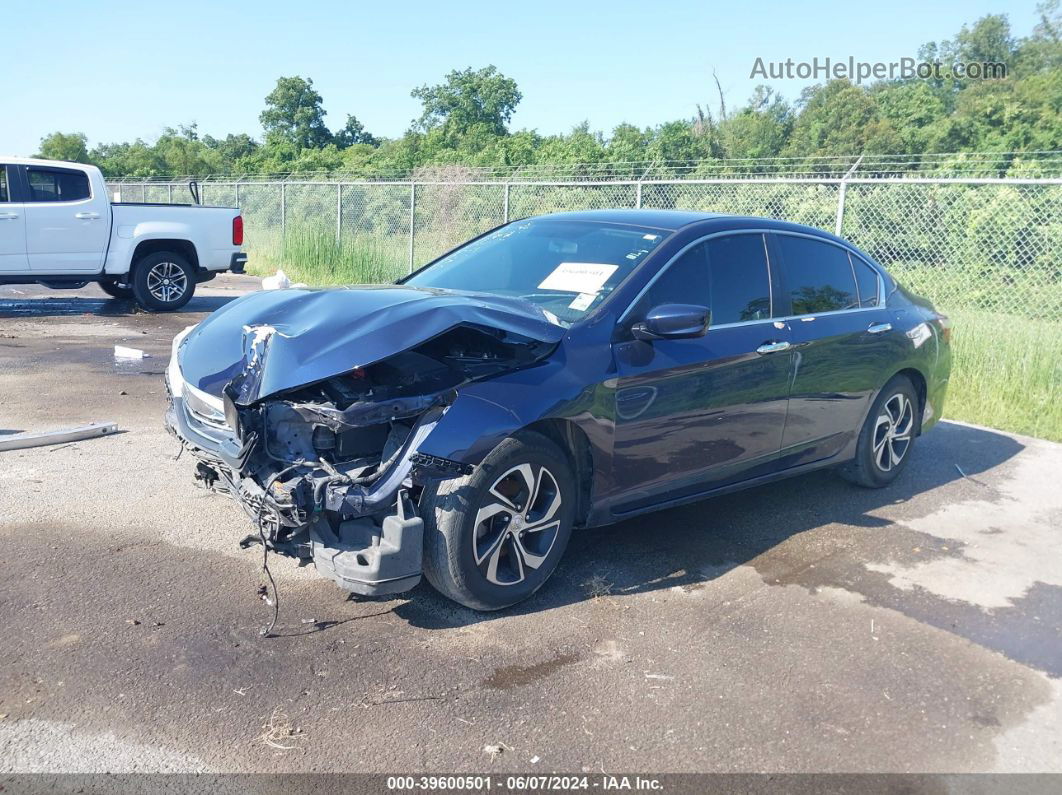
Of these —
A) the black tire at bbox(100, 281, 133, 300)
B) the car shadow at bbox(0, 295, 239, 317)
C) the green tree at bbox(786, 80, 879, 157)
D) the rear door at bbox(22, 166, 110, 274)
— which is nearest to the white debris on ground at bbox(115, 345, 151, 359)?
the car shadow at bbox(0, 295, 239, 317)

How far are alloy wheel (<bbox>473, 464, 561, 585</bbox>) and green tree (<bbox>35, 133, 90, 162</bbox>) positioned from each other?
54824 millimetres

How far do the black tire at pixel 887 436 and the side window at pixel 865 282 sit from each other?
0.56m

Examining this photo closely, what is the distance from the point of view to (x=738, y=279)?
5238mm

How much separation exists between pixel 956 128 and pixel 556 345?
92.6 ft

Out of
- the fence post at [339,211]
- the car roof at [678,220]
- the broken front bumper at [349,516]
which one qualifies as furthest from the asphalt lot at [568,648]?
the fence post at [339,211]

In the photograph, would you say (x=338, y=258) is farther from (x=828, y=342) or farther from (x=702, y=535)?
(x=702, y=535)

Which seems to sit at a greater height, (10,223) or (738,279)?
(10,223)

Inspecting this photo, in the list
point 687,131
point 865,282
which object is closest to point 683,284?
point 865,282

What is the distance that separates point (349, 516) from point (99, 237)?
10977 millimetres

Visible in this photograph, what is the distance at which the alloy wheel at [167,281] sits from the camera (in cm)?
1369

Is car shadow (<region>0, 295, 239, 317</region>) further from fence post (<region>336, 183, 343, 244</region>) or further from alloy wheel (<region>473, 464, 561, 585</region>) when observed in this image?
alloy wheel (<region>473, 464, 561, 585</region>)

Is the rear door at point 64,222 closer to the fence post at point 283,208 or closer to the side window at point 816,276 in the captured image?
the fence post at point 283,208

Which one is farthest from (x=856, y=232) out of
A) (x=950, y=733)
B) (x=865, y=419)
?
(x=950, y=733)

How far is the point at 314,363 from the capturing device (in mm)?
3834
